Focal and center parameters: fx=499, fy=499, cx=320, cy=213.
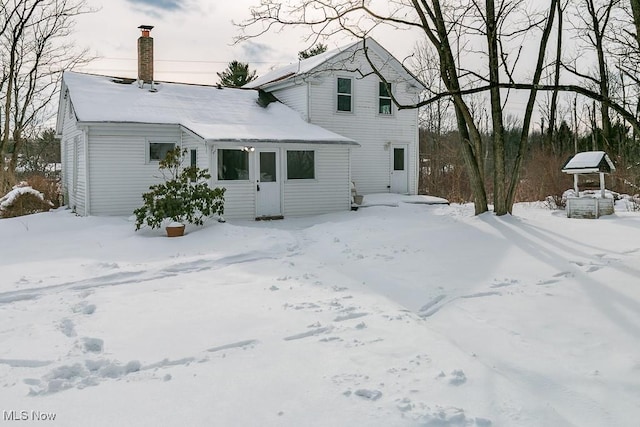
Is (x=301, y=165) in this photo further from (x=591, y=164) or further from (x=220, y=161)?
(x=591, y=164)

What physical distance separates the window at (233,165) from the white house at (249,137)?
3 centimetres

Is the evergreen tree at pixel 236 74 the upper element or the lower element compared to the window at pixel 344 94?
upper

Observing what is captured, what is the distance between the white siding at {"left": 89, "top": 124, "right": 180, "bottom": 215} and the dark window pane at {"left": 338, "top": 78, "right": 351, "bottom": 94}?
629 centimetres

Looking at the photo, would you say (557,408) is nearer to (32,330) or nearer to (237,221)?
(32,330)

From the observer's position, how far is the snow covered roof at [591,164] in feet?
46.5

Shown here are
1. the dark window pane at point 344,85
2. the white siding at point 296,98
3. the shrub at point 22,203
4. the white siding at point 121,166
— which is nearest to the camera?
the white siding at point 121,166

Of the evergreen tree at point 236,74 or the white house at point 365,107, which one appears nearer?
the white house at point 365,107

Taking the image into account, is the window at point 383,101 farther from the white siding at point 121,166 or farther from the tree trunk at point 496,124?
the white siding at point 121,166

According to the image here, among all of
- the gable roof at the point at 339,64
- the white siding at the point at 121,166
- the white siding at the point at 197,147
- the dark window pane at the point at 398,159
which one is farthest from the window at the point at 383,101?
the white siding at the point at 121,166

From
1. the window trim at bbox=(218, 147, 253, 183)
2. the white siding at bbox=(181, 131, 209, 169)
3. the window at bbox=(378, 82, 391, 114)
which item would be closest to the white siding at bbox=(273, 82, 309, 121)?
the window at bbox=(378, 82, 391, 114)

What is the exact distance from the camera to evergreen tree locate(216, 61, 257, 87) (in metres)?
31.5

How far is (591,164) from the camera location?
14.4m

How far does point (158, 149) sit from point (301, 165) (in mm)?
4470

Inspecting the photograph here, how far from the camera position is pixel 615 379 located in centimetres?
381
